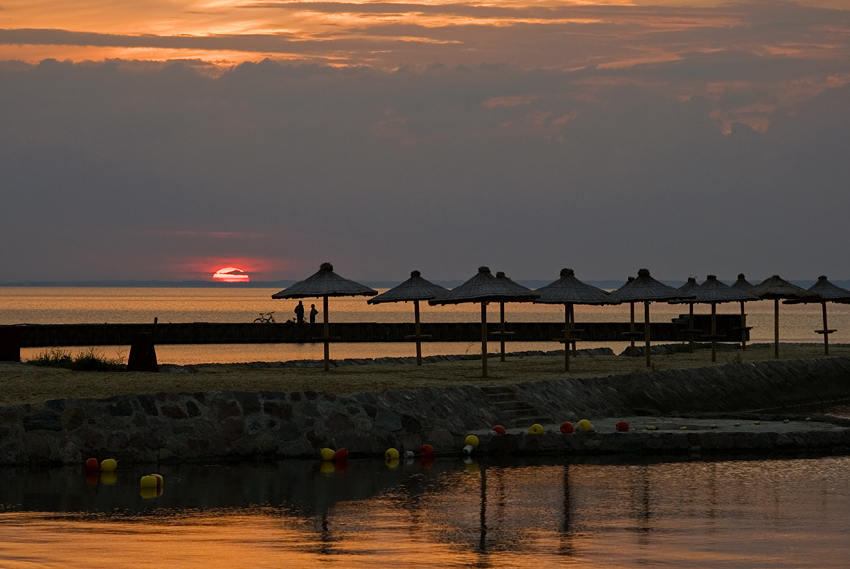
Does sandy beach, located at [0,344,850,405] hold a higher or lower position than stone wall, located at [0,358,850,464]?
higher

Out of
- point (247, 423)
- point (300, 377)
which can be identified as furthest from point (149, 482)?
point (300, 377)

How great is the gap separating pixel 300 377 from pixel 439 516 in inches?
531

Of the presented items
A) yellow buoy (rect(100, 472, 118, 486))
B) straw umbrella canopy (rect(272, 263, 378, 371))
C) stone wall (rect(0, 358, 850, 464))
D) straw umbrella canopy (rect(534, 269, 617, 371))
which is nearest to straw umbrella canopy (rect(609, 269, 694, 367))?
straw umbrella canopy (rect(534, 269, 617, 371))

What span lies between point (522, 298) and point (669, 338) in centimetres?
4592

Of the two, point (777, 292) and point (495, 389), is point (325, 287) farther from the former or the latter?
point (777, 292)

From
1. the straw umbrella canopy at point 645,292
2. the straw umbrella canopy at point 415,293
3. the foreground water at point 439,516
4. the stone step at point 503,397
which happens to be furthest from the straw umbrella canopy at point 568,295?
the foreground water at point 439,516

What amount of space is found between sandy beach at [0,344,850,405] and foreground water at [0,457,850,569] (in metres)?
3.18

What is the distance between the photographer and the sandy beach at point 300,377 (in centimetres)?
2284

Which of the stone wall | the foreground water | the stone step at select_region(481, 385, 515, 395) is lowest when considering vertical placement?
the foreground water

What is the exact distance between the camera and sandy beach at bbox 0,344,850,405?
74.9 feet

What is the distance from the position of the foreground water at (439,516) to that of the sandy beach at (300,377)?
318cm

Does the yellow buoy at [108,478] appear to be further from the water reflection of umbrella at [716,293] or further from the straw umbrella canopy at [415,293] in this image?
the water reflection of umbrella at [716,293]

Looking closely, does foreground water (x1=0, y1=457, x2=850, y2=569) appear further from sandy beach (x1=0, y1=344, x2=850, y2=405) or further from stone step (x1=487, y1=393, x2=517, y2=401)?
stone step (x1=487, y1=393, x2=517, y2=401)

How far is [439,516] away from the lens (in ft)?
49.7
